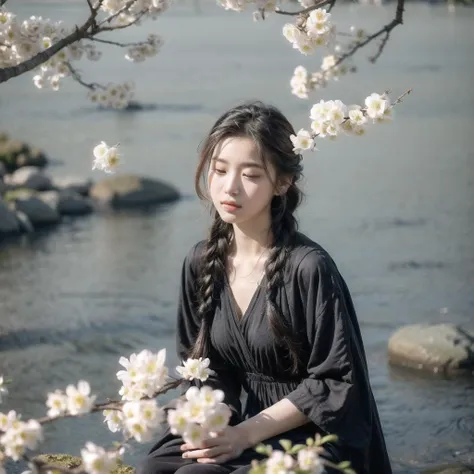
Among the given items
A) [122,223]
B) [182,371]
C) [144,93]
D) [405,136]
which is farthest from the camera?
[144,93]

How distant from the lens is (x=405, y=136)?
1805 centimetres

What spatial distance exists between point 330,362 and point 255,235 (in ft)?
1.56

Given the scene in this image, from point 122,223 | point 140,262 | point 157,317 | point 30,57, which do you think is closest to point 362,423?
point 30,57

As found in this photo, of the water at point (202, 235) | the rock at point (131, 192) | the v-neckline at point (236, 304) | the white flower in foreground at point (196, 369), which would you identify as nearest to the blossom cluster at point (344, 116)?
the v-neckline at point (236, 304)

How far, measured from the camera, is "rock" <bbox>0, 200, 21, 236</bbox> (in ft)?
36.0

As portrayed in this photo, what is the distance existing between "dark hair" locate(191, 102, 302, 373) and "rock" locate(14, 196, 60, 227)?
8129mm

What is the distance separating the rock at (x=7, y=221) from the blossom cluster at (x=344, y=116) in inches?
308

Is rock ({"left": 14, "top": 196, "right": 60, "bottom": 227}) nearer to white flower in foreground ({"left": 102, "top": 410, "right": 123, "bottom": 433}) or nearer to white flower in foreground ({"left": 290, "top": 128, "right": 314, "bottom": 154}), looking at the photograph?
white flower in foreground ({"left": 290, "top": 128, "right": 314, "bottom": 154})

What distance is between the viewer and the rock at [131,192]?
12406 millimetres

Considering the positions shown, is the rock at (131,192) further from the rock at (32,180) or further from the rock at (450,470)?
the rock at (450,470)

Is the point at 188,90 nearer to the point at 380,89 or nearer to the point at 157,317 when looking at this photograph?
the point at 380,89

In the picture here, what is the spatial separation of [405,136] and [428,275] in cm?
912

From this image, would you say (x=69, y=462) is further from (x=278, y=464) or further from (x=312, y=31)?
(x=312, y=31)

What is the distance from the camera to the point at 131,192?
12.5m
